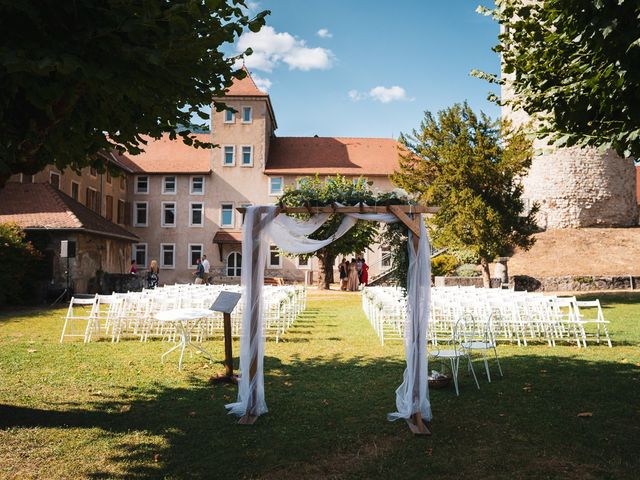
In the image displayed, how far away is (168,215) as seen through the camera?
3591 centimetres

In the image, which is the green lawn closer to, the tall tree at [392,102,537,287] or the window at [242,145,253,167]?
the tall tree at [392,102,537,287]

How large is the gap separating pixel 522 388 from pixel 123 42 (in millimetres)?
6058

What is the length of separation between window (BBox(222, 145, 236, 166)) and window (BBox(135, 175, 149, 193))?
18.2 feet

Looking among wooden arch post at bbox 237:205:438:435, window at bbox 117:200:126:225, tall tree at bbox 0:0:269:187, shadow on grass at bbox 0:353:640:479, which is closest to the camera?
tall tree at bbox 0:0:269:187

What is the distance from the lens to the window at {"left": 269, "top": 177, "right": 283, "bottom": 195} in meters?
35.8


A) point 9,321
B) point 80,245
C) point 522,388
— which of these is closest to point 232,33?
point 522,388

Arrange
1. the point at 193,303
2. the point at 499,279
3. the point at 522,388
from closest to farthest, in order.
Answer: the point at 522,388 → the point at 193,303 → the point at 499,279

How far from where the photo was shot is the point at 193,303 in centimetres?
1077

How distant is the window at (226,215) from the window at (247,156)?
3031 millimetres

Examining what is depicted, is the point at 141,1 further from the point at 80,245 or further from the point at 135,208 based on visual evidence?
the point at 135,208

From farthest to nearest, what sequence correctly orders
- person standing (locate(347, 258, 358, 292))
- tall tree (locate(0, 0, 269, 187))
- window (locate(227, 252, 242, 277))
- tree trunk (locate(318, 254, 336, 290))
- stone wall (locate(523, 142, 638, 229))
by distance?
window (locate(227, 252, 242, 277)), stone wall (locate(523, 142, 638, 229)), tree trunk (locate(318, 254, 336, 290)), person standing (locate(347, 258, 358, 292)), tall tree (locate(0, 0, 269, 187))

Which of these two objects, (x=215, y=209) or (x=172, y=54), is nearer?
(x=172, y=54)

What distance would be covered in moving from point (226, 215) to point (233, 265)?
3444 mm

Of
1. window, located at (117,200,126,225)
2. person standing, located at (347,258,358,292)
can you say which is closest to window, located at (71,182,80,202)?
window, located at (117,200,126,225)
